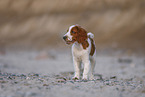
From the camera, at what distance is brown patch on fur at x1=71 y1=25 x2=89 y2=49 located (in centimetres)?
704

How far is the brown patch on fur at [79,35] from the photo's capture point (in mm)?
7039

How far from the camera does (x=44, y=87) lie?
5.53 metres

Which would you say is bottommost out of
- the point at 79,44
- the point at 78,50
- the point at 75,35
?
the point at 78,50

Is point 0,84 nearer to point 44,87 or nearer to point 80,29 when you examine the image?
point 44,87

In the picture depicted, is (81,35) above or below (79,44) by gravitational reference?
above

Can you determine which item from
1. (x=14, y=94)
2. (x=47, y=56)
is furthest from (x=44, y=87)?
(x=47, y=56)

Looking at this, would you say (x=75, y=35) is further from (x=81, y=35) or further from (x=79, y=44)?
(x=79, y=44)

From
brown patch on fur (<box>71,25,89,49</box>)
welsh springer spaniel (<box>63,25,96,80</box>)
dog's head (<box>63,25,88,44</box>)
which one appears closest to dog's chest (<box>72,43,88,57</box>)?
welsh springer spaniel (<box>63,25,96,80</box>)

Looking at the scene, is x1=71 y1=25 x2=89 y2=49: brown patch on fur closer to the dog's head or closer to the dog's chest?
the dog's head

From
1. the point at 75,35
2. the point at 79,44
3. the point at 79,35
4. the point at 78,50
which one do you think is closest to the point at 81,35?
the point at 79,35

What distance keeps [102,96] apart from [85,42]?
250 centimetres

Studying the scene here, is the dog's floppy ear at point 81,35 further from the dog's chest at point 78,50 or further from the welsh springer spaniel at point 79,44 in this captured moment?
the dog's chest at point 78,50

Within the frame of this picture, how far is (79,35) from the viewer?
708 centimetres

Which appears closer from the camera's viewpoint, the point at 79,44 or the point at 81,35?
the point at 81,35
